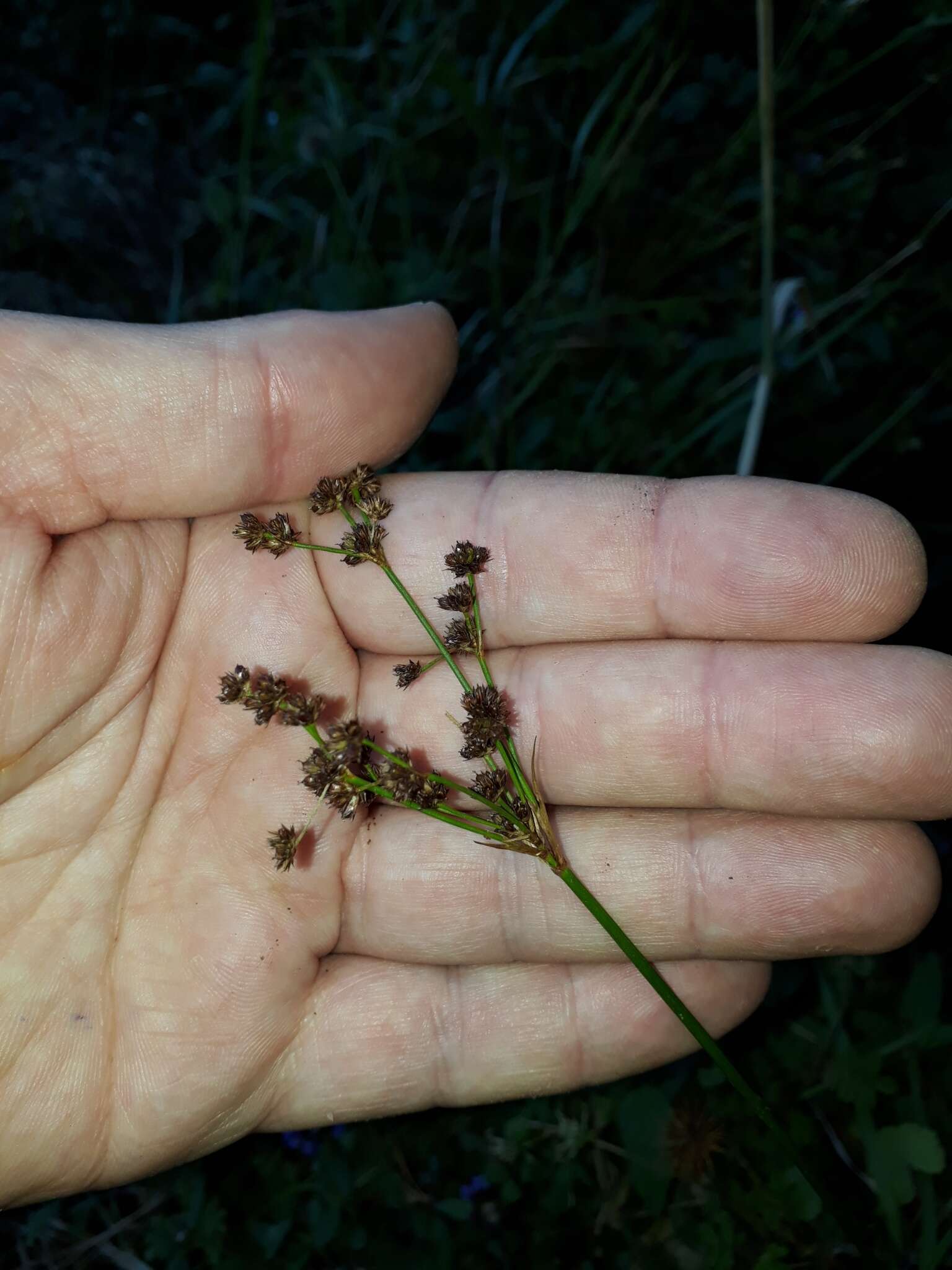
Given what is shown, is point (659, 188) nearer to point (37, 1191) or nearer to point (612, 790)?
point (612, 790)

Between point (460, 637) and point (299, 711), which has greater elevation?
point (460, 637)

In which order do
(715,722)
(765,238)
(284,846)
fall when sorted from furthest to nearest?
(765,238) < (715,722) < (284,846)

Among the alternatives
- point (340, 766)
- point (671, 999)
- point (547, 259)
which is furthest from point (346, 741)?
point (547, 259)

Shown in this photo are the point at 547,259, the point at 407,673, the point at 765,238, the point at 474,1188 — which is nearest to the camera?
the point at 407,673

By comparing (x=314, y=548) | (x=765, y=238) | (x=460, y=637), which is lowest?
(x=460, y=637)

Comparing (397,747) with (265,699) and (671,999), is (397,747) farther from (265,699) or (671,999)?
(671,999)

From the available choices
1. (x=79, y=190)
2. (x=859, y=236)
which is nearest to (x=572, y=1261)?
(x=859, y=236)

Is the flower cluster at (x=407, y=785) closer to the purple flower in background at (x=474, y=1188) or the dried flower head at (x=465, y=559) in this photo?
the dried flower head at (x=465, y=559)

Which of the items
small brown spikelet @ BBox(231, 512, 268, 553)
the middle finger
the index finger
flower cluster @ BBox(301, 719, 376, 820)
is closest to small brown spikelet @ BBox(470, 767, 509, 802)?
the middle finger
